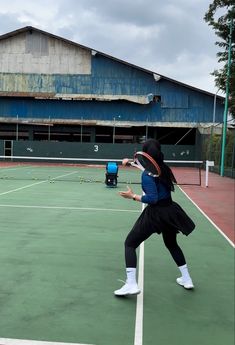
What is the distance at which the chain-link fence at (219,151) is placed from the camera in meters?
26.5

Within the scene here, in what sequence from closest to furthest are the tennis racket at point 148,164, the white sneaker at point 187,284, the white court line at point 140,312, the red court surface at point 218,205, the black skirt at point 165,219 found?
the white court line at point 140,312
the tennis racket at point 148,164
the black skirt at point 165,219
the white sneaker at point 187,284
the red court surface at point 218,205

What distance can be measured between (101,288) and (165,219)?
3.82ft

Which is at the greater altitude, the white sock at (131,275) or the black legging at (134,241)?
the black legging at (134,241)

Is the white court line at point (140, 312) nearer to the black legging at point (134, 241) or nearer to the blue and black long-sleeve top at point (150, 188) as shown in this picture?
the black legging at point (134, 241)

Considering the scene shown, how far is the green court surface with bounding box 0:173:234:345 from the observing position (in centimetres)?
409

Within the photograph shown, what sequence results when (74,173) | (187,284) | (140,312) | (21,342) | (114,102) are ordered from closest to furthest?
(21,342), (140,312), (187,284), (74,173), (114,102)

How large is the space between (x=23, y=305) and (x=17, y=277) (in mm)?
990

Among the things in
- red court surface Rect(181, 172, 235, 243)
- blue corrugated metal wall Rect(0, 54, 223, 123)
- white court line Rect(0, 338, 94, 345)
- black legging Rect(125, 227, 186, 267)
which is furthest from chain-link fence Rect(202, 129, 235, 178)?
white court line Rect(0, 338, 94, 345)

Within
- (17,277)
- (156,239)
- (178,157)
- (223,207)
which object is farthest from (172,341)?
(178,157)

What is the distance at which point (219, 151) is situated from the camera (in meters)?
30.5

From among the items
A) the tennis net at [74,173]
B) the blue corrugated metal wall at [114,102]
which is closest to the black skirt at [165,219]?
the tennis net at [74,173]

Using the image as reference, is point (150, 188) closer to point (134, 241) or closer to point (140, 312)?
point (134, 241)

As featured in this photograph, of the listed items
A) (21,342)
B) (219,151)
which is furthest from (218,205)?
(219,151)

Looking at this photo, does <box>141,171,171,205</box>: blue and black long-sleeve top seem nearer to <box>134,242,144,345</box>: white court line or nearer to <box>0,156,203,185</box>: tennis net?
<box>134,242,144,345</box>: white court line
